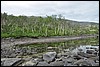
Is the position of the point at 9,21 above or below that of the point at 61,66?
below

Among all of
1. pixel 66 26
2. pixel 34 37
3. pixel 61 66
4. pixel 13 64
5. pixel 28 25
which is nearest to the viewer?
pixel 61 66

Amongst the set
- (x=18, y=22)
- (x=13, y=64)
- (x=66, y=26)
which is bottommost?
(x=66, y=26)

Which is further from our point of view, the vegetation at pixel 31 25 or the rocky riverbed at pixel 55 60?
the vegetation at pixel 31 25

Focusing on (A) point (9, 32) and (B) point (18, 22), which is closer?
(A) point (9, 32)

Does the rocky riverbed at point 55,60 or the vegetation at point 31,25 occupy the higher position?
the rocky riverbed at point 55,60

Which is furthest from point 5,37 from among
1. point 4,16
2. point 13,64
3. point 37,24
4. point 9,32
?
point 13,64

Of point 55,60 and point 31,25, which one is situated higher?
point 55,60

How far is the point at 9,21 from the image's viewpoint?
108312 mm

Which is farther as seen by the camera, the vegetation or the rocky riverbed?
the vegetation

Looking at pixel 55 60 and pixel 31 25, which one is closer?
pixel 55 60

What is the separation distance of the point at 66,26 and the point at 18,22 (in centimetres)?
4142

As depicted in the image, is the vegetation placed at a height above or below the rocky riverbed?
below

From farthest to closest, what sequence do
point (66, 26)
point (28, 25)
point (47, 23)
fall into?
point (66, 26), point (47, 23), point (28, 25)

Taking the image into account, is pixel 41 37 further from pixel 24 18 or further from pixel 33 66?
pixel 33 66
